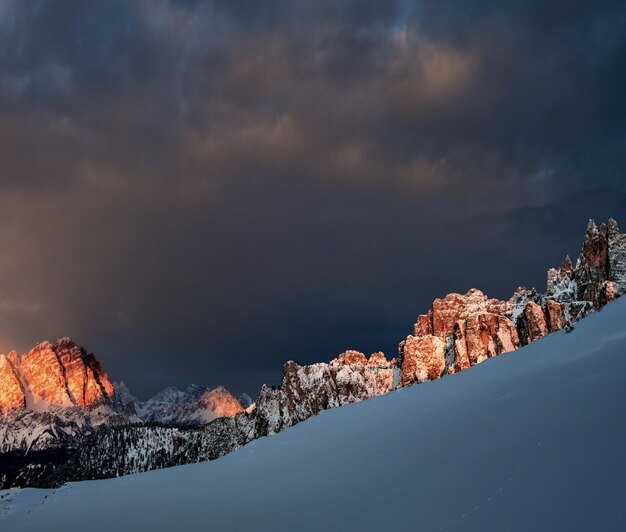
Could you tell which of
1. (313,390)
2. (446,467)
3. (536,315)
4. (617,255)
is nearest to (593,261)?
(617,255)

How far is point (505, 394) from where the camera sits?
64.4 ft

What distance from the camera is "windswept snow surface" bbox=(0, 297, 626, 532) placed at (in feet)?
37.2

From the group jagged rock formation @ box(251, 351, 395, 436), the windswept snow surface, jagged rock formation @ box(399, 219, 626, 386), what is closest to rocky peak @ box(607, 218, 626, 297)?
jagged rock formation @ box(399, 219, 626, 386)

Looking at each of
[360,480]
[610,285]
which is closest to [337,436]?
[360,480]

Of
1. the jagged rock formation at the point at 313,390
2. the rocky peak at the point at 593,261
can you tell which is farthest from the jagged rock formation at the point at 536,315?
the jagged rock formation at the point at 313,390

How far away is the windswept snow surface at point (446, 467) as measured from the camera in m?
11.4

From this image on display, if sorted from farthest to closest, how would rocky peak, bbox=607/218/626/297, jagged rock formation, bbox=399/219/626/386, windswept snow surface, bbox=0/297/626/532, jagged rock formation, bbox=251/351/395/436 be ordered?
jagged rock formation, bbox=251/351/395/436, jagged rock formation, bbox=399/219/626/386, rocky peak, bbox=607/218/626/297, windswept snow surface, bbox=0/297/626/532

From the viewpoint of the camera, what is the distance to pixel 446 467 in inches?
586

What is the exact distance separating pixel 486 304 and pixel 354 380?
6388 centimetres

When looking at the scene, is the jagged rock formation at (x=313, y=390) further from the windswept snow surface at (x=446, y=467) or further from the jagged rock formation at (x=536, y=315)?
the windswept snow surface at (x=446, y=467)

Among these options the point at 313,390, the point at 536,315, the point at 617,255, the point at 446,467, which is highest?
the point at 617,255

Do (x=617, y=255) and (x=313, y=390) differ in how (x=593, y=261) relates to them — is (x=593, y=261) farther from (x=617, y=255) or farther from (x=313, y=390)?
(x=313, y=390)

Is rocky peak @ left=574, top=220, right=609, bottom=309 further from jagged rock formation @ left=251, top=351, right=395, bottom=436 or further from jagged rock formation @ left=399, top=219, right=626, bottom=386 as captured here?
Result: jagged rock formation @ left=251, top=351, right=395, bottom=436

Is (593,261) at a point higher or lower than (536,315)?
higher
